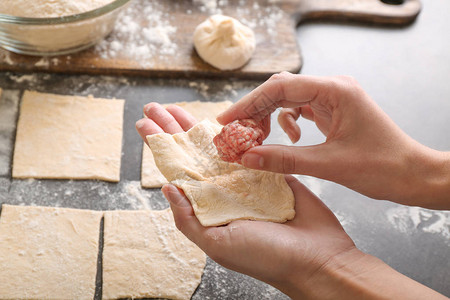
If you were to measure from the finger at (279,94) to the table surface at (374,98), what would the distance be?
54 centimetres

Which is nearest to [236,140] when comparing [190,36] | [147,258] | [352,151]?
[352,151]

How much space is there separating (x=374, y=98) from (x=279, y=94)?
1.00 meters

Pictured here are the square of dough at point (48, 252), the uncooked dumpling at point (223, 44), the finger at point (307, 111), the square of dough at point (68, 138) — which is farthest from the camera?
the uncooked dumpling at point (223, 44)

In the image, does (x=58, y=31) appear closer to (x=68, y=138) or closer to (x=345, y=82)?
(x=68, y=138)

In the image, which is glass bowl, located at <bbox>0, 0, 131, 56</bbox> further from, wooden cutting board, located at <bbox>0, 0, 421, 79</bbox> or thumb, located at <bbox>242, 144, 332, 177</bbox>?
thumb, located at <bbox>242, 144, 332, 177</bbox>

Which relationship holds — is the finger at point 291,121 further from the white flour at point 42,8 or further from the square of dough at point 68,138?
the white flour at point 42,8

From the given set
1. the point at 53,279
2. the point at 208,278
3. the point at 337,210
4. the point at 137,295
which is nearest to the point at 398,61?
the point at 337,210

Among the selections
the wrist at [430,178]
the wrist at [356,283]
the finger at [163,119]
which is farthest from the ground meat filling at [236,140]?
the wrist at [430,178]

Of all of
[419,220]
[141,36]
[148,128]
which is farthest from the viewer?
[141,36]

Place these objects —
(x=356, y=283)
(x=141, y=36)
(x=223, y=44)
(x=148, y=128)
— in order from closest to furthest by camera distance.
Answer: (x=356, y=283)
(x=148, y=128)
(x=223, y=44)
(x=141, y=36)

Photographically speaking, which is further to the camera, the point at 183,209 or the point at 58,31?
the point at 58,31

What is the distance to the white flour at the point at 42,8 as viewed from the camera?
2.03 metres

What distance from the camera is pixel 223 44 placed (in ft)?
7.38

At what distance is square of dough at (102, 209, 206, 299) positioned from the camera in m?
1.73
